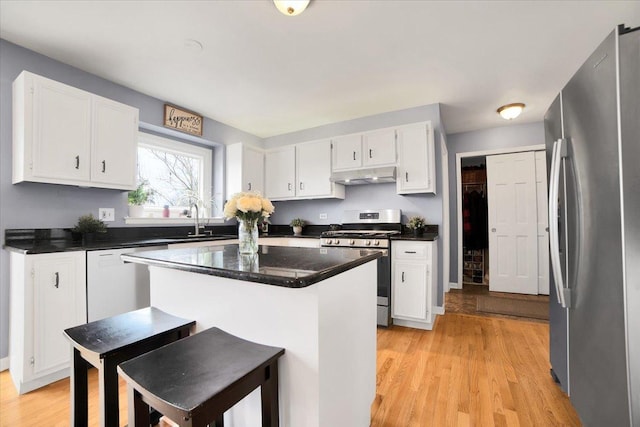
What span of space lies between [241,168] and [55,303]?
242 cm

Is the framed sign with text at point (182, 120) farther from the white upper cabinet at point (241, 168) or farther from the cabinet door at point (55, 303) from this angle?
the cabinet door at point (55, 303)

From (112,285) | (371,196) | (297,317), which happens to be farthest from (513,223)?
(112,285)

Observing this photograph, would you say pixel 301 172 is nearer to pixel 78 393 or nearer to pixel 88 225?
pixel 88 225

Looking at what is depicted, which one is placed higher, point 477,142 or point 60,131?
point 477,142

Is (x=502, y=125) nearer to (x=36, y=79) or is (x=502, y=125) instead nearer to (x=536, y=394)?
(x=536, y=394)

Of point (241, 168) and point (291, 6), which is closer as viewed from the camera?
point (291, 6)

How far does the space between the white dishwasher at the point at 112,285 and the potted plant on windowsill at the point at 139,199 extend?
820 mm

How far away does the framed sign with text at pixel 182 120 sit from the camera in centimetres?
321

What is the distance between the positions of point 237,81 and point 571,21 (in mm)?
2735

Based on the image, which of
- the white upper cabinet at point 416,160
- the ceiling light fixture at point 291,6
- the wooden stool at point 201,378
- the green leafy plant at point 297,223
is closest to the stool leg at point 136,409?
the wooden stool at point 201,378

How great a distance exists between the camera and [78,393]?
117 cm

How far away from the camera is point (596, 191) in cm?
119

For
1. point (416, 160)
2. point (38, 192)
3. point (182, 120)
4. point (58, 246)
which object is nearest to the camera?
point (58, 246)

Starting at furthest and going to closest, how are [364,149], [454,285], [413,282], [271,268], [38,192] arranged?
[454,285] < [364,149] < [413,282] < [38,192] < [271,268]
